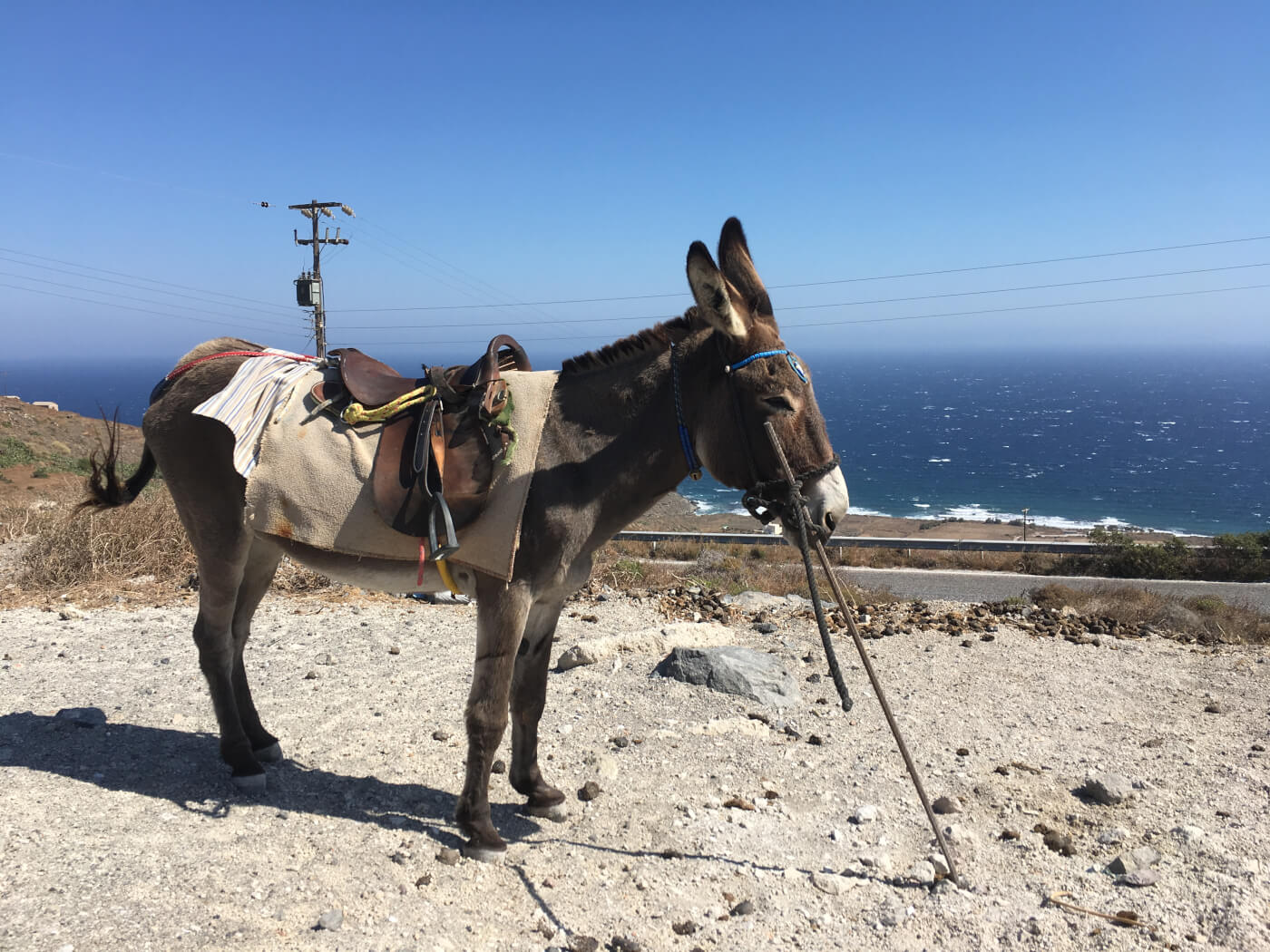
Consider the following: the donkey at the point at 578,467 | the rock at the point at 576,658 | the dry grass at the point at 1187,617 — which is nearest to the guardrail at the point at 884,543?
the dry grass at the point at 1187,617

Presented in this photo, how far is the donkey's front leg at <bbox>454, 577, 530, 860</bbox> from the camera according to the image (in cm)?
384

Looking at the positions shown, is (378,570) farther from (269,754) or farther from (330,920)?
(269,754)

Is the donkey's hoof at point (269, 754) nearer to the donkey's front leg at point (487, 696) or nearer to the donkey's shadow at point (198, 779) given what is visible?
the donkey's shadow at point (198, 779)

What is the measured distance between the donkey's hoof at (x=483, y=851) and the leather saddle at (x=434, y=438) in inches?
60.1

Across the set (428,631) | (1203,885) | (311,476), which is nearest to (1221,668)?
(1203,885)

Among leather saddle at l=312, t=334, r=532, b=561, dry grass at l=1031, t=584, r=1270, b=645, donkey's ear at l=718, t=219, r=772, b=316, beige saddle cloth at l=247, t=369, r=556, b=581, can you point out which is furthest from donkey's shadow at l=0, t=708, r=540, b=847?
dry grass at l=1031, t=584, r=1270, b=645

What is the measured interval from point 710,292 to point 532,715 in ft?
8.67

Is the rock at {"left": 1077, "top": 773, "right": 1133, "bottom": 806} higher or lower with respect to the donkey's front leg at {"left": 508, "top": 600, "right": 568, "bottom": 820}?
lower

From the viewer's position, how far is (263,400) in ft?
13.9

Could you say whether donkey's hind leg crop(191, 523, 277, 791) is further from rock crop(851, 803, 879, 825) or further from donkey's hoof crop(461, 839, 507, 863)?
rock crop(851, 803, 879, 825)

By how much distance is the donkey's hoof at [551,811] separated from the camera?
178 inches

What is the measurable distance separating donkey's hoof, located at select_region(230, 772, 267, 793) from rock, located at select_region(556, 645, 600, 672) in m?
2.73

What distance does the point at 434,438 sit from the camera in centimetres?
388

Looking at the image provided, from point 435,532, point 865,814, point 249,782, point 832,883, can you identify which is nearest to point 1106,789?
point 865,814
